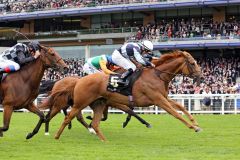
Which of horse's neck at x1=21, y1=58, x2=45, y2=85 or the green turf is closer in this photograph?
the green turf

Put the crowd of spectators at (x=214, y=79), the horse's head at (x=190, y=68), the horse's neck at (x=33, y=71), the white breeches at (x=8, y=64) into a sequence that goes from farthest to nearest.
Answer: the crowd of spectators at (x=214, y=79), the horse's head at (x=190, y=68), the horse's neck at (x=33, y=71), the white breeches at (x=8, y=64)

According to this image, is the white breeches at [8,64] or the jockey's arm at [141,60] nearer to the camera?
the white breeches at [8,64]

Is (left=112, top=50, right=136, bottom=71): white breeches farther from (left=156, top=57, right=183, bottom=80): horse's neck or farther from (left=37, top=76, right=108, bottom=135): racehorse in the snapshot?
(left=37, top=76, right=108, bottom=135): racehorse

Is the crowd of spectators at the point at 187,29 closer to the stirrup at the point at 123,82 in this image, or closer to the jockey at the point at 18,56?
the stirrup at the point at 123,82

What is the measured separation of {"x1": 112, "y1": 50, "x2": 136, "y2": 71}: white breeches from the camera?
11407mm

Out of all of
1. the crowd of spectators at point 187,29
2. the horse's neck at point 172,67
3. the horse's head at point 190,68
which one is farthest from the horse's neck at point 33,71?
the crowd of spectators at point 187,29

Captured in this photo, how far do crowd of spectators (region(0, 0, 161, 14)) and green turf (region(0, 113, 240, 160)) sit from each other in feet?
83.5

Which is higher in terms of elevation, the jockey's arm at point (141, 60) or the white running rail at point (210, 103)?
the jockey's arm at point (141, 60)

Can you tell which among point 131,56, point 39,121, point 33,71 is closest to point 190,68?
point 131,56

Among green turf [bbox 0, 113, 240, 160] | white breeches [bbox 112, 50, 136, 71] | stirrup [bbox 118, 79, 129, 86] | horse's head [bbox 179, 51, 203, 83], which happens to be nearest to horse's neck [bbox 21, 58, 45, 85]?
green turf [bbox 0, 113, 240, 160]

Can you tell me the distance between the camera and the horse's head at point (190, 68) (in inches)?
435

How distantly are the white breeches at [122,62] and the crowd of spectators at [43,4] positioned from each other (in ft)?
84.4

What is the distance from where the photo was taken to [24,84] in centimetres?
1038

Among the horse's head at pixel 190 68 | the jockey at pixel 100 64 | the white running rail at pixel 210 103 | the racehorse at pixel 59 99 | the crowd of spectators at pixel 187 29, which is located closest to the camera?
the horse's head at pixel 190 68
